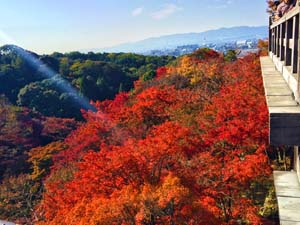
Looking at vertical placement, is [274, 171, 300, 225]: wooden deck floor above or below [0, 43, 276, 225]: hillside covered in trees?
above

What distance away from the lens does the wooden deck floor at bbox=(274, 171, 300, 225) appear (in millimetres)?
1901

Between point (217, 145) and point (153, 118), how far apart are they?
744 centimetres

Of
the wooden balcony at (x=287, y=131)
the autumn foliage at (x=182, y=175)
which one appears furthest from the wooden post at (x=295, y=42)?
the autumn foliage at (x=182, y=175)

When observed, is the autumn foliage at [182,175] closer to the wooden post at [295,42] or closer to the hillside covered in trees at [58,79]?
the wooden post at [295,42]

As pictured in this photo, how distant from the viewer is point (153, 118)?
64.4 ft

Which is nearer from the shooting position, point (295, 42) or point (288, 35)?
Result: point (295, 42)

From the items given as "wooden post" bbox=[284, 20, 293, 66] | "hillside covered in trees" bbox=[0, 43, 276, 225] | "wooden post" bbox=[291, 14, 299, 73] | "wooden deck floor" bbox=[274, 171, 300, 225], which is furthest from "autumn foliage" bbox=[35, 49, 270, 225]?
"wooden post" bbox=[291, 14, 299, 73]

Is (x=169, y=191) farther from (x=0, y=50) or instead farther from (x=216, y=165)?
(x=0, y=50)

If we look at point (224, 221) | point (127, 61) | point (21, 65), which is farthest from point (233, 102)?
point (127, 61)

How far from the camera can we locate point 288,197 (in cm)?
214

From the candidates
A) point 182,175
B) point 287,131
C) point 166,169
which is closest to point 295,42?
point 287,131

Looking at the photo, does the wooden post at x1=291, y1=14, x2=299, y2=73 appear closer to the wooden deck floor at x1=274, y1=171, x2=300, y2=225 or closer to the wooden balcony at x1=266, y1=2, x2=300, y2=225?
the wooden balcony at x1=266, y1=2, x2=300, y2=225

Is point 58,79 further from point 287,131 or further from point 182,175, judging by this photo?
point 287,131

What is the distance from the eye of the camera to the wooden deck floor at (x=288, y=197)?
6.24 ft
